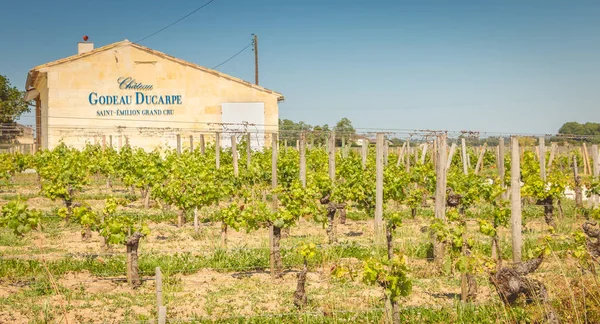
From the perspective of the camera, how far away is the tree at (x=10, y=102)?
172 ft

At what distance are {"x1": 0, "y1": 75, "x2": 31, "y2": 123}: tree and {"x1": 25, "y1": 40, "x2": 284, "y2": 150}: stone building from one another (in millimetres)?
25406

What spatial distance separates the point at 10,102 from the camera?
53.5 m

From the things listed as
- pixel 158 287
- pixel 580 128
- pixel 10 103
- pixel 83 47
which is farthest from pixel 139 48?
pixel 580 128

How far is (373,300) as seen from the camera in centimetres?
687

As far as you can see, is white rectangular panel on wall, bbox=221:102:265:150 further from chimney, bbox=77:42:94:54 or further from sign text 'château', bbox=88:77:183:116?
chimney, bbox=77:42:94:54

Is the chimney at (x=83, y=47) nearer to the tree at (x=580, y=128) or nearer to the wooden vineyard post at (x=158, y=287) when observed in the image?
the wooden vineyard post at (x=158, y=287)

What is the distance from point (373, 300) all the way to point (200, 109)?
2414cm

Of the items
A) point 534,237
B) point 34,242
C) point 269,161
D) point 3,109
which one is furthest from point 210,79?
point 3,109

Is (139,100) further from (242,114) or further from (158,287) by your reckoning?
(158,287)

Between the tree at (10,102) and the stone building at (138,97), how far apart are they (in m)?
25.4

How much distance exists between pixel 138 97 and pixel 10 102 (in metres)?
30.3

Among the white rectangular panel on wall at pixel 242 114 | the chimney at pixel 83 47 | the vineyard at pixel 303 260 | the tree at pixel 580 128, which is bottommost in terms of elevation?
the vineyard at pixel 303 260

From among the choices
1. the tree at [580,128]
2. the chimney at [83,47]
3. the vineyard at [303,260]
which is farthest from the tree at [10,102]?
the tree at [580,128]

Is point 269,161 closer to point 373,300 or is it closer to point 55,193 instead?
point 55,193
